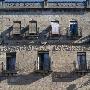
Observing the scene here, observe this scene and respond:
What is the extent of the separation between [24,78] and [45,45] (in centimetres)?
425

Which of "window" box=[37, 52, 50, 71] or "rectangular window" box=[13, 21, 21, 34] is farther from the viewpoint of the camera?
"rectangular window" box=[13, 21, 21, 34]

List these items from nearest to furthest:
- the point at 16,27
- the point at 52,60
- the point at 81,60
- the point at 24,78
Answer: the point at 24,78 < the point at 52,60 < the point at 81,60 < the point at 16,27

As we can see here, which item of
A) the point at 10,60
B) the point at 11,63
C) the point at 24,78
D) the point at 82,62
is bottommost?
the point at 24,78

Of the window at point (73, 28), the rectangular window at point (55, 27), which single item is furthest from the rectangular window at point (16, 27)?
the window at point (73, 28)

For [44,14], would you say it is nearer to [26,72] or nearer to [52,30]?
[52,30]

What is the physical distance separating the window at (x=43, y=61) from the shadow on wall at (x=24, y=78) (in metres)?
0.81

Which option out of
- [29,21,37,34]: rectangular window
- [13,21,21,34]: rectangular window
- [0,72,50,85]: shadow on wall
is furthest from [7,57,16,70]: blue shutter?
[29,21,37,34]: rectangular window

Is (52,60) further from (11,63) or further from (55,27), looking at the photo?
(11,63)

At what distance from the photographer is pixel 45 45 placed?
121 feet

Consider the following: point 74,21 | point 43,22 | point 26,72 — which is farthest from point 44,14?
point 26,72

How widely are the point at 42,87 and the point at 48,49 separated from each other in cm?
418

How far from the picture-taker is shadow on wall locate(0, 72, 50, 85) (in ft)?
118

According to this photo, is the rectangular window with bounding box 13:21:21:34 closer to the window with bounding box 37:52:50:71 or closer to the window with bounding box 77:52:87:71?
the window with bounding box 37:52:50:71

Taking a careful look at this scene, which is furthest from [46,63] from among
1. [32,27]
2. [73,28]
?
[73,28]
